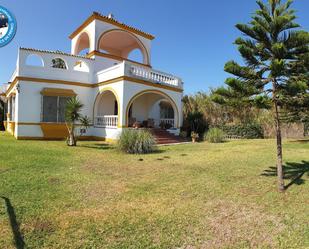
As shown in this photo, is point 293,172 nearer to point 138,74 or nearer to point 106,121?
point 138,74

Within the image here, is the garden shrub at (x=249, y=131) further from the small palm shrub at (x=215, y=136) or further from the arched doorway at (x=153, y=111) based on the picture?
the arched doorway at (x=153, y=111)

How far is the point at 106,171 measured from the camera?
8.27 meters

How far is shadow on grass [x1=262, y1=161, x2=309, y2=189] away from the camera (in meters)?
7.00

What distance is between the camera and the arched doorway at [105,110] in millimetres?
18047

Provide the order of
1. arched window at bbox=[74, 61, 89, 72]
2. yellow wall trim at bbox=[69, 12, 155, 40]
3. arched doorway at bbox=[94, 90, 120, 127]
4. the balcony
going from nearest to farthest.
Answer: the balcony, arched doorway at bbox=[94, 90, 120, 127], arched window at bbox=[74, 61, 89, 72], yellow wall trim at bbox=[69, 12, 155, 40]

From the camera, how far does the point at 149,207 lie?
5219mm

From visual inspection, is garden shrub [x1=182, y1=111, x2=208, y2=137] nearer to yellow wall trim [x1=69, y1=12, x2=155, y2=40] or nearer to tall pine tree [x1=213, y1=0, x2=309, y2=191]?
yellow wall trim [x1=69, y1=12, x2=155, y2=40]

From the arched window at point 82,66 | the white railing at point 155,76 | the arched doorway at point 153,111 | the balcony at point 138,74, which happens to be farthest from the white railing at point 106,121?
the arched window at point 82,66

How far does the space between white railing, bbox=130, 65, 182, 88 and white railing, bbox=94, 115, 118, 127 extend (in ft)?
10.8

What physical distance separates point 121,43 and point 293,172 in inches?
784

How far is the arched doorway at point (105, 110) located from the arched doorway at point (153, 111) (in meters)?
1.55

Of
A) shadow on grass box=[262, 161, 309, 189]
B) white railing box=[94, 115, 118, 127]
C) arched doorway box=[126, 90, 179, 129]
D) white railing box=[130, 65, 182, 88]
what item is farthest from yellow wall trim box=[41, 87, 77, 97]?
shadow on grass box=[262, 161, 309, 189]

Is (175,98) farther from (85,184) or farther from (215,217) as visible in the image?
(215,217)

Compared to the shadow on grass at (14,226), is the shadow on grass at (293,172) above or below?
above
